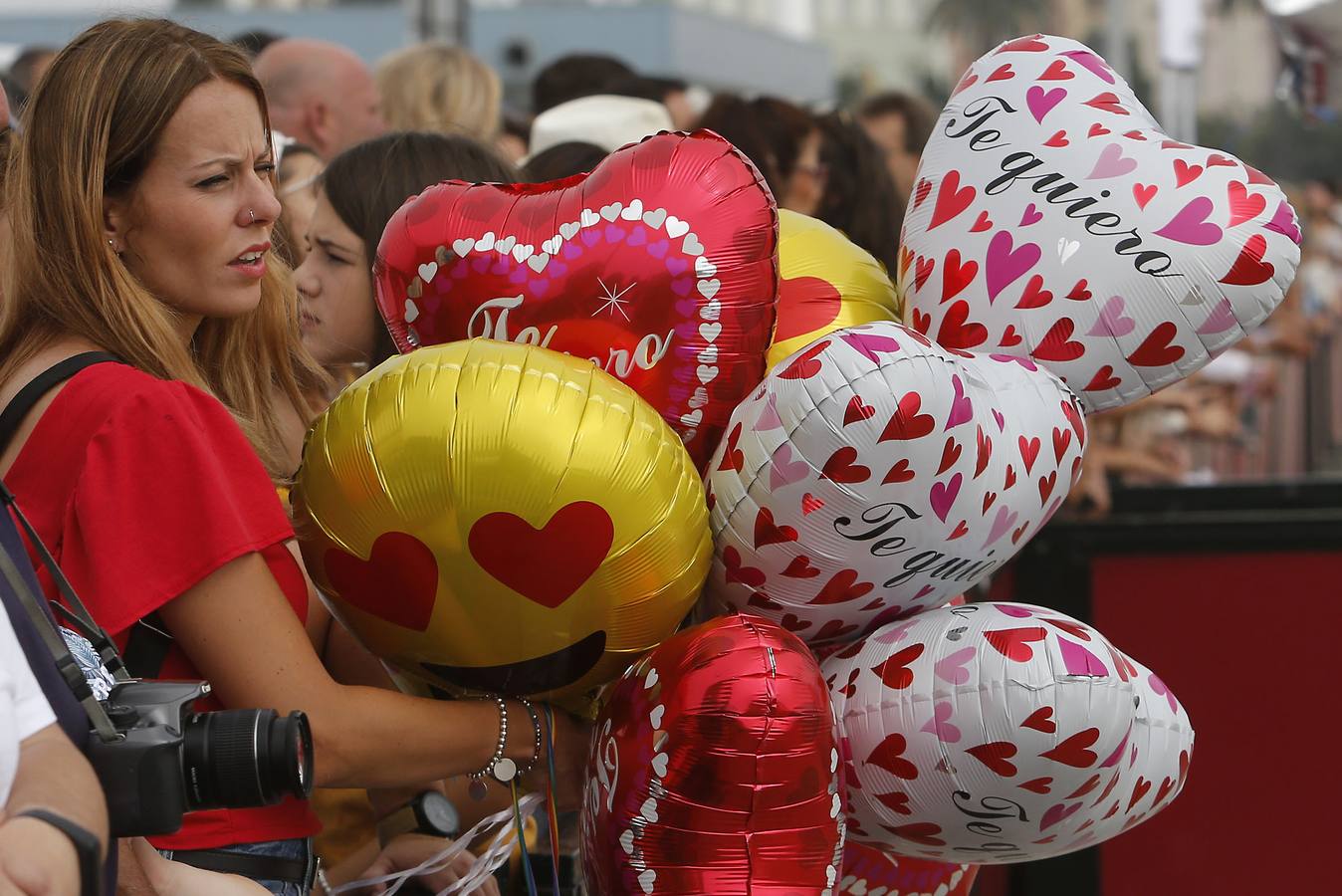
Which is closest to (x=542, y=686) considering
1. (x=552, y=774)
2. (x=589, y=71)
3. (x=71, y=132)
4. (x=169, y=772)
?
(x=552, y=774)

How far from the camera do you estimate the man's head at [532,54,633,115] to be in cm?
477

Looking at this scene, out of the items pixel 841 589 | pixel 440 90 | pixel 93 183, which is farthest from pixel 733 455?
pixel 440 90

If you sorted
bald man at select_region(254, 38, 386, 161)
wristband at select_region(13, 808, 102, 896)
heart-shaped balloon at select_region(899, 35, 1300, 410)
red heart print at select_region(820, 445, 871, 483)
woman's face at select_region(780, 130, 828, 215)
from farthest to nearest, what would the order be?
bald man at select_region(254, 38, 386, 161) < woman's face at select_region(780, 130, 828, 215) < heart-shaped balloon at select_region(899, 35, 1300, 410) < red heart print at select_region(820, 445, 871, 483) < wristband at select_region(13, 808, 102, 896)

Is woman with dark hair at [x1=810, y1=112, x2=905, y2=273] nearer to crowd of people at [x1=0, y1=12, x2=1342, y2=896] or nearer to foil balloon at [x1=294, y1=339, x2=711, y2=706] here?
crowd of people at [x1=0, y1=12, x2=1342, y2=896]

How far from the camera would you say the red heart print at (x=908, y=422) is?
1.69 m

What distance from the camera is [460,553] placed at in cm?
166

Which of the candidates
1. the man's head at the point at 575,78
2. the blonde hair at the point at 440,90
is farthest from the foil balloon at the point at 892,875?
the man's head at the point at 575,78

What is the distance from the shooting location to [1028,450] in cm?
183

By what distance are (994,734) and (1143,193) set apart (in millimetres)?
654

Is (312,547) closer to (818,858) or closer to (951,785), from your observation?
(818,858)

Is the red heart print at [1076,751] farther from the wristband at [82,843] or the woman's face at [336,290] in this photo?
the woman's face at [336,290]

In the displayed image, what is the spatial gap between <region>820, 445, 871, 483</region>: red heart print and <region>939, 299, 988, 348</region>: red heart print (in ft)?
1.08

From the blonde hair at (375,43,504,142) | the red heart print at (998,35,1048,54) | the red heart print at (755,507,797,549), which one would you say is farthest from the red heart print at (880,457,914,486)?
the blonde hair at (375,43,504,142)

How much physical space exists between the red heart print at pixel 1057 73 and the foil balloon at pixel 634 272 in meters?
0.44
